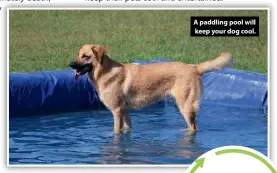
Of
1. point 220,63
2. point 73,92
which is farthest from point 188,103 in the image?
point 73,92

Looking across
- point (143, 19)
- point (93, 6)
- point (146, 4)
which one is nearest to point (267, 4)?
point (146, 4)

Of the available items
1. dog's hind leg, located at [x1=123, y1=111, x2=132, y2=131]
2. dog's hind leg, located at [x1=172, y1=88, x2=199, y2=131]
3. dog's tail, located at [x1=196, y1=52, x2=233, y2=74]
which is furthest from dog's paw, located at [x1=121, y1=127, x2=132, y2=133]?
dog's tail, located at [x1=196, y1=52, x2=233, y2=74]

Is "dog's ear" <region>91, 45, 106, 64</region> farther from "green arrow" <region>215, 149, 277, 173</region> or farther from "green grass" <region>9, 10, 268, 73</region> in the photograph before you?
"green arrow" <region>215, 149, 277, 173</region>

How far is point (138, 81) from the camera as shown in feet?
26.8

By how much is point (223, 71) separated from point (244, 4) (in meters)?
2.42

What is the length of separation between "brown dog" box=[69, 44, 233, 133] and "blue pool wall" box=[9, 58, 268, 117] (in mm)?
1243

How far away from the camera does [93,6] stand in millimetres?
7301

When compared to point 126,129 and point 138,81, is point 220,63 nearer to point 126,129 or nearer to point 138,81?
point 138,81

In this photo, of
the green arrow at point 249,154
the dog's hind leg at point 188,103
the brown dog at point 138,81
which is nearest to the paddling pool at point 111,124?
the dog's hind leg at point 188,103

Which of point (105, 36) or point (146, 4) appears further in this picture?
point (105, 36)

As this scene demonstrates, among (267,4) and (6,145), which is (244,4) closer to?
(267,4)

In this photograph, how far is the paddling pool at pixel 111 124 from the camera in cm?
707

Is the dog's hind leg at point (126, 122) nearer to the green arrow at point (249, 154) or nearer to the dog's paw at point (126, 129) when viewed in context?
the dog's paw at point (126, 129)

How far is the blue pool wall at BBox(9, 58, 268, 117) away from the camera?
349 inches
